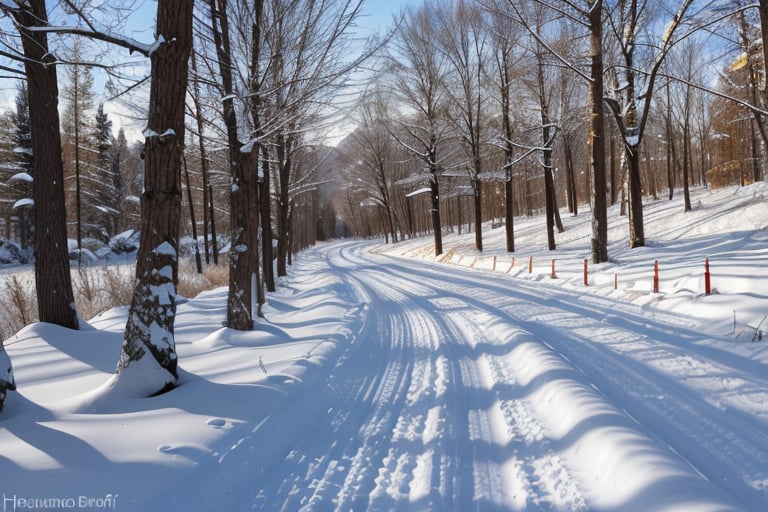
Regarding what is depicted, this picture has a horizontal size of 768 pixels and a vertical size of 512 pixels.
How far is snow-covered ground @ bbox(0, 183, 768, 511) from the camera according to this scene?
9.04ft

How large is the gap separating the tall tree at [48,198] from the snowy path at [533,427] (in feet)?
17.5

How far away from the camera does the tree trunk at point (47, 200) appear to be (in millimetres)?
7152

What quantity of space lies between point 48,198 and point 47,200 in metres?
0.04

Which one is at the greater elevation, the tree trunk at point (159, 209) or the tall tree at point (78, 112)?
the tall tree at point (78, 112)

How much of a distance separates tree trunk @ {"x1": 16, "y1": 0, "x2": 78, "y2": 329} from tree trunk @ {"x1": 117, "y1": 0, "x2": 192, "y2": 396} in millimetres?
4135

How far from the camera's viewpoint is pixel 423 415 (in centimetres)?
413

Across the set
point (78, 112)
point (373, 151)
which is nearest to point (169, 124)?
point (78, 112)

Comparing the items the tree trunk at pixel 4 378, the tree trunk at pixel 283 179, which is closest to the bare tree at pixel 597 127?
the tree trunk at pixel 283 179

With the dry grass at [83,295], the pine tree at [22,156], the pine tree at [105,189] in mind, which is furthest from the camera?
the pine tree at [105,189]

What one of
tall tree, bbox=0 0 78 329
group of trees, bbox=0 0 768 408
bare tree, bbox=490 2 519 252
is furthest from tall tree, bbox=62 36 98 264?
bare tree, bbox=490 2 519 252

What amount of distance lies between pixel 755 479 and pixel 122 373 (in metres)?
5.58

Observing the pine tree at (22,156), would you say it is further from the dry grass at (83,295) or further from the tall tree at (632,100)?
the tall tree at (632,100)

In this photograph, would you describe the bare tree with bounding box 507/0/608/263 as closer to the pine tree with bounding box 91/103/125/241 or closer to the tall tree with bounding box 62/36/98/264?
the tall tree with bounding box 62/36/98/264

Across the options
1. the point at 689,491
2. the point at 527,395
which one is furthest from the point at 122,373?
the point at 689,491
